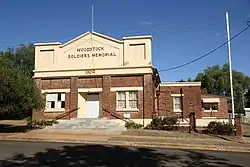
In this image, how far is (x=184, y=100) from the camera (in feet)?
107

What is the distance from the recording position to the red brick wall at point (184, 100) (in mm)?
32272

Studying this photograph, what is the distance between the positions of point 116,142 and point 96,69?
10869 mm

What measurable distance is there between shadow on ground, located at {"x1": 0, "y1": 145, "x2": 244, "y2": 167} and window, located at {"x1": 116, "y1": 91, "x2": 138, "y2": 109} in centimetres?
1314

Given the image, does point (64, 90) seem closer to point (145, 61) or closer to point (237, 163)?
point (145, 61)

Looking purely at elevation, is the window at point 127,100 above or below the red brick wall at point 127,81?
below

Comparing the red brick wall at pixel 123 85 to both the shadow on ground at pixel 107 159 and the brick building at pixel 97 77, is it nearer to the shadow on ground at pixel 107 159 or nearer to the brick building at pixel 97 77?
the brick building at pixel 97 77

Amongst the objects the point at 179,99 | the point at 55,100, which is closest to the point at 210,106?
the point at 179,99

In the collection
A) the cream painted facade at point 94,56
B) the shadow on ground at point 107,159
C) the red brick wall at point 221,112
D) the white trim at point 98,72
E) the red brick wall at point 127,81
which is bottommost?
the shadow on ground at point 107,159

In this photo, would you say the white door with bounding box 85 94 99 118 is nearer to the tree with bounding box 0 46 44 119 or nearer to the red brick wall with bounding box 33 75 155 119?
the red brick wall with bounding box 33 75 155 119

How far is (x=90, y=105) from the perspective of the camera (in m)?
27.7

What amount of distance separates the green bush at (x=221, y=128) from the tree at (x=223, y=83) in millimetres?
57151

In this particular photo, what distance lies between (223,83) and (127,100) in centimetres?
5758

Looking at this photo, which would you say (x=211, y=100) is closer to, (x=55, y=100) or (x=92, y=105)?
(x=92, y=105)

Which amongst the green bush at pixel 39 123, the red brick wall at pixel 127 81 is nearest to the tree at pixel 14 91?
the green bush at pixel 39 123
